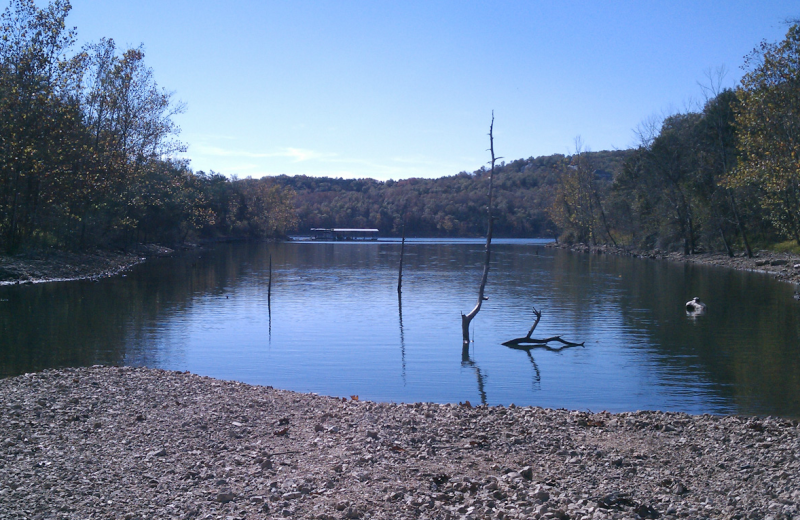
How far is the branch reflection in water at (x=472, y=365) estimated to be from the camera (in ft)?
46.9

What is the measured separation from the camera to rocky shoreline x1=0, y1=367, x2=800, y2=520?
631cm

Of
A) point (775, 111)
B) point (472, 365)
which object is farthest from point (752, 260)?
point (472, 365)

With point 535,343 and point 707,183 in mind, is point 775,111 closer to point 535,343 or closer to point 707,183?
point 535,343

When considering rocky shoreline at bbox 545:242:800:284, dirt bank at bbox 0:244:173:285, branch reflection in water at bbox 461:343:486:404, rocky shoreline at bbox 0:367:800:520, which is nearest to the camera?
rocky shoreline at bbox 0:367:800:520

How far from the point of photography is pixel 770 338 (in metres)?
20.4

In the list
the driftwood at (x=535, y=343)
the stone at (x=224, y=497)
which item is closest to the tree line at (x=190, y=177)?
the driftwood at (x=535, y=343)

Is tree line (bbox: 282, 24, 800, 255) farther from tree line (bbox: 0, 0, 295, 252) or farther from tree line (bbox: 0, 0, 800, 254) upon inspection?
tree line (bbox: 0, 0, 295, 252)

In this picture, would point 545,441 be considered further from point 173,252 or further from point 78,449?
point 173,252

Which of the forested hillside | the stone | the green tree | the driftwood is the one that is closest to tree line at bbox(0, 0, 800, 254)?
the green tree

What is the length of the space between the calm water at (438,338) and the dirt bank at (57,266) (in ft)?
6.01

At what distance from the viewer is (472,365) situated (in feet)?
56.9

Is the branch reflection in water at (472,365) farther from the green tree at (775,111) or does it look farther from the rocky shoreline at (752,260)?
the rocky shoreline at (752,260)

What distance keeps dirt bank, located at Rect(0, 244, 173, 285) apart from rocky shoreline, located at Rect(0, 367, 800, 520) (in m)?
26.5

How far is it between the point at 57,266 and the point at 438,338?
27528mm
